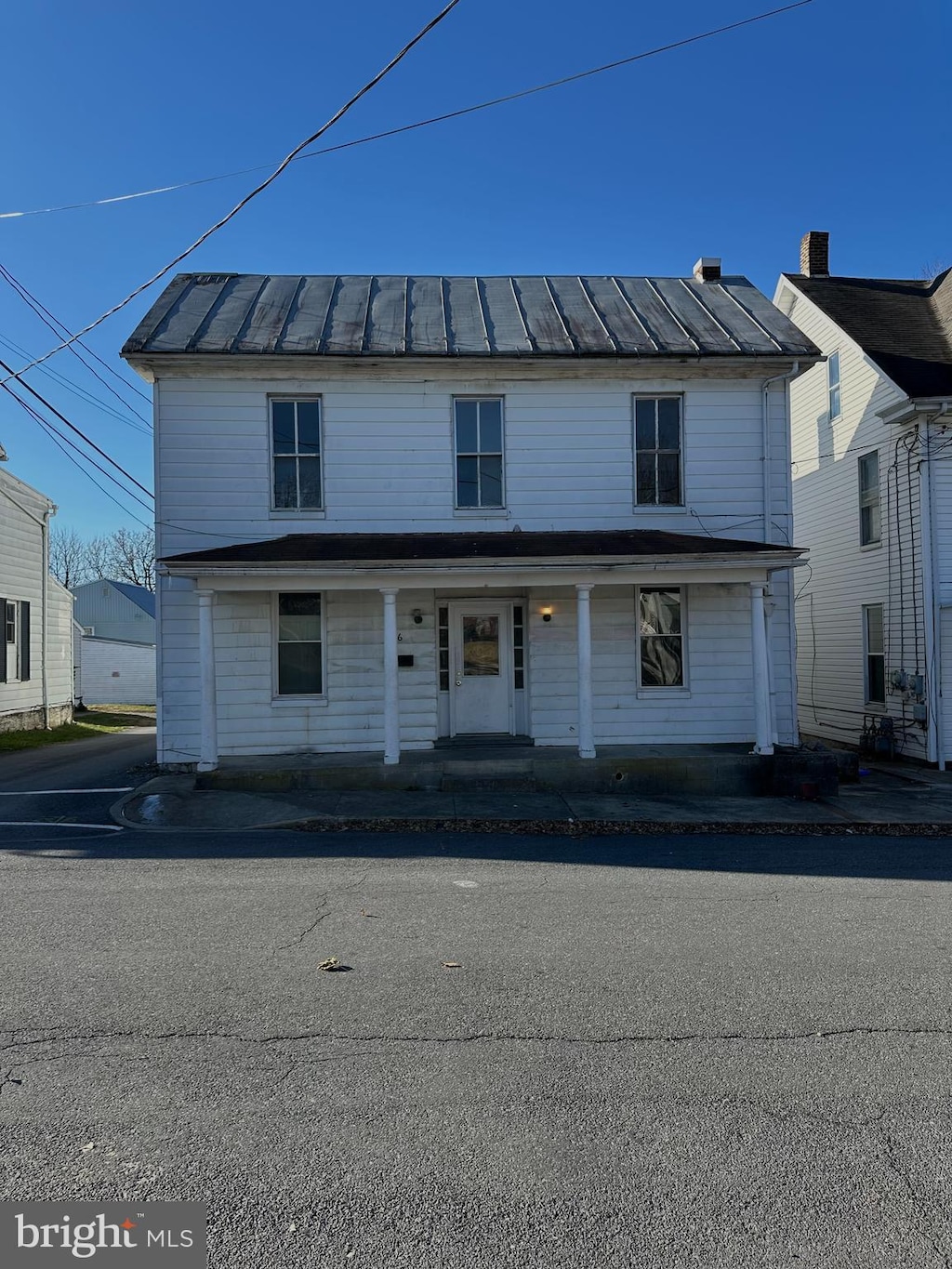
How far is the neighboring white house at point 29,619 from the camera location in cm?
1964

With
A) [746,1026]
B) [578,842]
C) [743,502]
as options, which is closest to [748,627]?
[743,502]

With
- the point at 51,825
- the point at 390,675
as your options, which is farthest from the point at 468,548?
the point at 51,825

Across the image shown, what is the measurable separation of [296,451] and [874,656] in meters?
11.3

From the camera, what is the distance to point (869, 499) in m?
15.3

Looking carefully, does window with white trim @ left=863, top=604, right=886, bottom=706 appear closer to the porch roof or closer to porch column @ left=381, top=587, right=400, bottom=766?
the porch roof

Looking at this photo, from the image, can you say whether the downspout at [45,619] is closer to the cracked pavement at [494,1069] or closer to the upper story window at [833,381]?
the cracked pavement at [494,1069]

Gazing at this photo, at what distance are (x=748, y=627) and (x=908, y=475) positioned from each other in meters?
4.09

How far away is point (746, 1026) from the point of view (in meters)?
4.00

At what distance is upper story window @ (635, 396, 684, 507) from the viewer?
518 inches

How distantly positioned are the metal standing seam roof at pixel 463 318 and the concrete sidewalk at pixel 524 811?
267 inches

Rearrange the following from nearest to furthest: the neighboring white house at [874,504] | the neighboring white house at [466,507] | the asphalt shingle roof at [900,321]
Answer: the neighboring white house at [466,507]
the neighboring white house at [874,504]
the asphalt shingle roof at [900,321]

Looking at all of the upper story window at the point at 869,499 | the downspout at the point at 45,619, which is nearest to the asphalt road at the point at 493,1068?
the upper story window at the point at 869,499

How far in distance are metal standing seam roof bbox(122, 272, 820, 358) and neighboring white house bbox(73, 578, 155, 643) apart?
3376 cm

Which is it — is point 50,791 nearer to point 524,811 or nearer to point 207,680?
point 207,680
